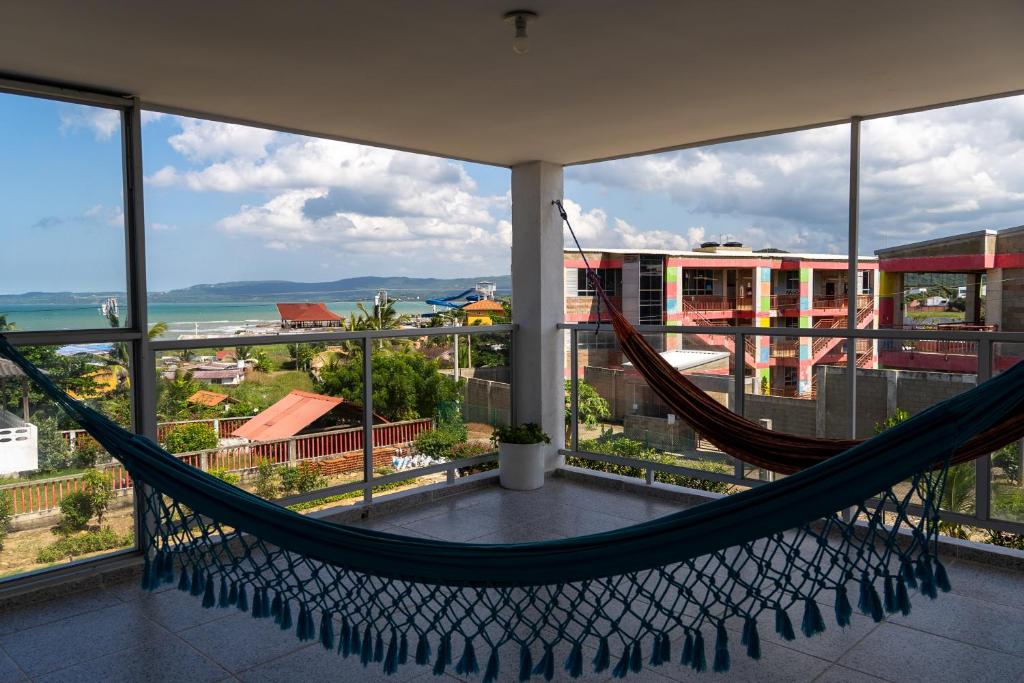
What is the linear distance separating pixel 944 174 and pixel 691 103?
129 centimetres

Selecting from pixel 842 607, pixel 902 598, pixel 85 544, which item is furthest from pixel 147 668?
pixel 902 598

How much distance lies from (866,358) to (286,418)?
9.13ft

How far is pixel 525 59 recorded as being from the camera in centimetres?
260

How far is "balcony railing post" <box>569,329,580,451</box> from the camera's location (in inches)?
189

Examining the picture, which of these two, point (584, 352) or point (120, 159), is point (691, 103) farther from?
point (120, 159)

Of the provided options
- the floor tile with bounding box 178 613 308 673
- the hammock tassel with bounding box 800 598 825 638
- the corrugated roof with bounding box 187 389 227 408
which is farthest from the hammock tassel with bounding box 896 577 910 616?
the corrugated roof with bounding box 187 389 227 408

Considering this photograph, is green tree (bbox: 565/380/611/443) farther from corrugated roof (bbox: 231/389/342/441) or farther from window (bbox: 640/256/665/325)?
corrugated roof (bbox: 231/389/342/441)

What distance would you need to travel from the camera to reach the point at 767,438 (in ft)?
11.0

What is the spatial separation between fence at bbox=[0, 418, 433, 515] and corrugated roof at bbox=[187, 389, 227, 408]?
120 mm

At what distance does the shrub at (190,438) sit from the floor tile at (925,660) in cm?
266

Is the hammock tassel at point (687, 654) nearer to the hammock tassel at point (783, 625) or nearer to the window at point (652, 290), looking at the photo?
the hammock tassel at point (783, 625)

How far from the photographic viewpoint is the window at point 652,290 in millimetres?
4723

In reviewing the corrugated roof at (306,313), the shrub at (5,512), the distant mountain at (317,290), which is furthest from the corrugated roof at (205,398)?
the distant mountain at (317,290)

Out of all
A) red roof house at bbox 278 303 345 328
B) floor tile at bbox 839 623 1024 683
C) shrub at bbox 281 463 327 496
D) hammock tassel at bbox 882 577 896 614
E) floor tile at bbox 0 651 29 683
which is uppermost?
red roof house at bbox 278 303 345 328
